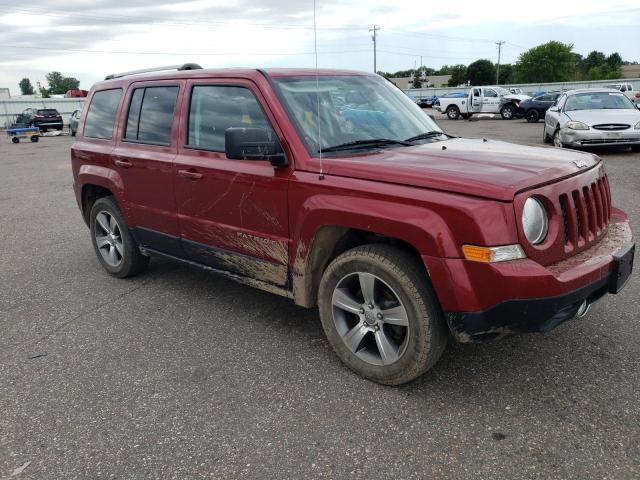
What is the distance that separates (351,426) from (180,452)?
87cm

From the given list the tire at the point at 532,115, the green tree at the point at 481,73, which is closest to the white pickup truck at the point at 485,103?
the tire at the point at 532,115

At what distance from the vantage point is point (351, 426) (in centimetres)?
281

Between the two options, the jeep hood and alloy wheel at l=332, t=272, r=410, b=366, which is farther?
alloy wheel at l=332, t=272, r=410, b=366

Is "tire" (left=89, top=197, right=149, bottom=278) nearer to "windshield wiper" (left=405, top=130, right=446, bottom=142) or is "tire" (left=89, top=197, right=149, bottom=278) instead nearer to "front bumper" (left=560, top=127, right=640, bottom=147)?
"windshield wiper" (left=405, top=130, right=446, bottom=142)

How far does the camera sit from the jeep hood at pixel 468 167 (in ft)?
8.76

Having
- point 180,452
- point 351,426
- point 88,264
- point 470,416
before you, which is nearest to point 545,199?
point 470,416

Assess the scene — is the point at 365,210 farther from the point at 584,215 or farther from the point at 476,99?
the point at 476,99

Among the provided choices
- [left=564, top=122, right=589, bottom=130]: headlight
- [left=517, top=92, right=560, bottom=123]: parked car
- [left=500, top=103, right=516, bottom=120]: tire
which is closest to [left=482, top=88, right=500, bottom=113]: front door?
[left=500, top=103, right=516, bottom=120]: tire

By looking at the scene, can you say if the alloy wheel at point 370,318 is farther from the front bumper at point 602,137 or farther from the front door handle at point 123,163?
the front bumper at point 602,137

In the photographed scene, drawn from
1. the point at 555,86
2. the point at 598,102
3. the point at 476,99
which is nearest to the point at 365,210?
the point at 598,102

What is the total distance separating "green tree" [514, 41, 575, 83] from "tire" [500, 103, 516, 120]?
253 feet

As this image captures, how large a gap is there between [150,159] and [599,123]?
10.9 metres

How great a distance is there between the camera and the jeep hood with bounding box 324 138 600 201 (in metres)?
2.67

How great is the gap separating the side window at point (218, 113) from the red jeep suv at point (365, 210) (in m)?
0.01
